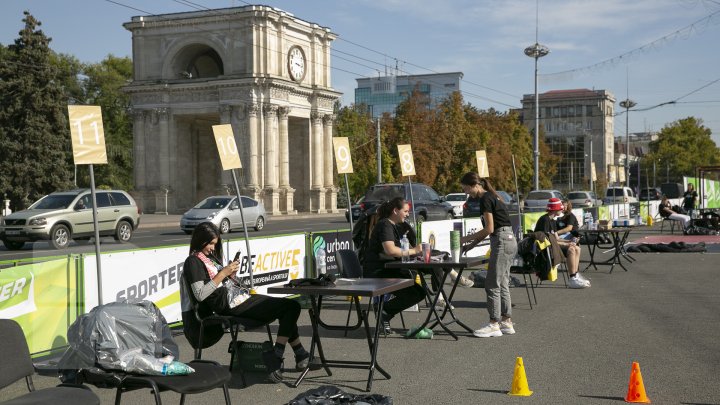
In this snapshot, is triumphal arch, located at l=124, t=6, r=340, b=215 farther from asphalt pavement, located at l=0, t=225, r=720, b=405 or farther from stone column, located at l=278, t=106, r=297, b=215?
asphalt pavement, located at l=0, t=225, r=720, b=405

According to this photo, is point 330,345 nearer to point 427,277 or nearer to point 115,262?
point 115,262

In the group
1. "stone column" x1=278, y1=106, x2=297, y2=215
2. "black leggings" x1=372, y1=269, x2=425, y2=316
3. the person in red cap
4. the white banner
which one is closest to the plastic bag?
the white banner

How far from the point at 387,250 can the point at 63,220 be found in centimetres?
1828

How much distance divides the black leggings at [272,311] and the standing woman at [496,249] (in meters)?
2.92

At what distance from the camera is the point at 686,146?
115 meters

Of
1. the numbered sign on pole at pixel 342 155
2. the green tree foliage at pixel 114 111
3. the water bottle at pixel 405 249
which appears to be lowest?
the water bottle at pixel 405 249

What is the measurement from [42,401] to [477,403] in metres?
3.56

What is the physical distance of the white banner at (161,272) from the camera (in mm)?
10000

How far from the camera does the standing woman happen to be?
34.1ft

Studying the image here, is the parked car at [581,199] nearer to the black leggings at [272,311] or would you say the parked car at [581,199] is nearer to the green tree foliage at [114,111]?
the green tree foliage at [114,111]

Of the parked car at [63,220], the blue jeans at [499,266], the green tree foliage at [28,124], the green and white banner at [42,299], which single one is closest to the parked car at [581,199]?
the green tree foliage at [28,124]

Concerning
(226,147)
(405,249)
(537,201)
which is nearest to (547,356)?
(405,249)

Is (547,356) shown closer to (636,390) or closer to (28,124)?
(636,390)

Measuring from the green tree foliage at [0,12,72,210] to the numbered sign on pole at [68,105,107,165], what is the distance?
48.6m
